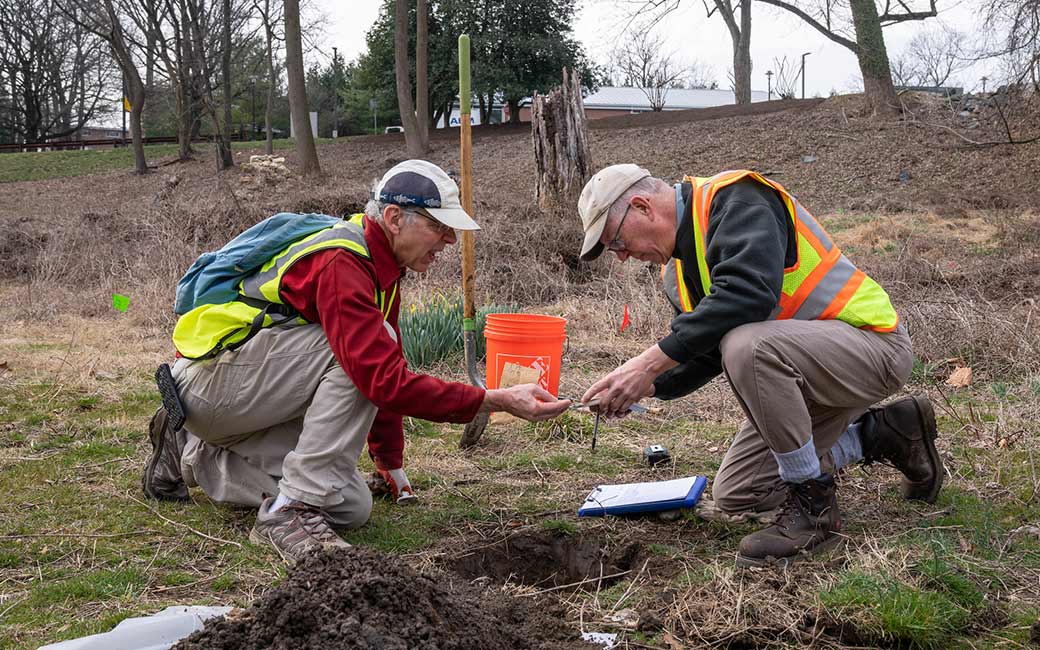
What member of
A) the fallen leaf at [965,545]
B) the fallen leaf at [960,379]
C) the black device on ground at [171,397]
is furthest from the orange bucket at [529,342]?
the fallen leaf at [960,379]

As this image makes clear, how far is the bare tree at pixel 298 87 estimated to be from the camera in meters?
20.3

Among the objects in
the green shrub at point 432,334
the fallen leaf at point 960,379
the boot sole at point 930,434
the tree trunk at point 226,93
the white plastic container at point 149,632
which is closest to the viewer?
the white plastic container at point 149,632

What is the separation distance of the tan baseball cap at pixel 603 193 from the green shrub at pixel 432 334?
2.77 metres

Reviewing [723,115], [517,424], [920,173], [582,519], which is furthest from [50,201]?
[582,519]

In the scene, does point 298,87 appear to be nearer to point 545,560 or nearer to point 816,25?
point 816,25

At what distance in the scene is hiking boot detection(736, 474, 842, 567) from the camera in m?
2.98

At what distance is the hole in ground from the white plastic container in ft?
3.14

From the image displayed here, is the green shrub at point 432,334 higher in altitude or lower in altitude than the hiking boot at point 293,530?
higher

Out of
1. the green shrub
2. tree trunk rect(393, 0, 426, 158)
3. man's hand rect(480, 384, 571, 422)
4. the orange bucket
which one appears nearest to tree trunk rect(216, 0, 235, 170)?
tree trunk rect(393, 0, 426, 158)

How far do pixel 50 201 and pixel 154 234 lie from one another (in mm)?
12583

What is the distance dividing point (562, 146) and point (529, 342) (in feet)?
19.5

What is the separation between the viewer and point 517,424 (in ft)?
16.3

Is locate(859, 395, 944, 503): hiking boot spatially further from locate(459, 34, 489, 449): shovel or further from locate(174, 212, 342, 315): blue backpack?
locate(174, 212, 342, 315): blue backpack

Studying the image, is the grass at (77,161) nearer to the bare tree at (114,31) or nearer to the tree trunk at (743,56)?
the bare tree at (114,31)
